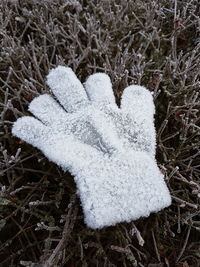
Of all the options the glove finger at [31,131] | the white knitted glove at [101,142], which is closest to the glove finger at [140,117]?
the white knitted glove at [101,142]

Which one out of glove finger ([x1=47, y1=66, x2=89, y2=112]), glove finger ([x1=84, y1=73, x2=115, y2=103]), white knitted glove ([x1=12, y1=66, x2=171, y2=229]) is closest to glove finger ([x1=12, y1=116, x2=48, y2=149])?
white knitted glove ([x1=12, y1=66, x2=171, y2=229])

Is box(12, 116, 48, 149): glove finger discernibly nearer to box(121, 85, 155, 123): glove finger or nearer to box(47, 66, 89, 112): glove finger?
box(47, 66, 89, 112): glove finger

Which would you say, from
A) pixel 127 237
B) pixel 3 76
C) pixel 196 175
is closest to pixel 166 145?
pixel 196 175

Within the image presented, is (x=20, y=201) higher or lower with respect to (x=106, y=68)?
lower

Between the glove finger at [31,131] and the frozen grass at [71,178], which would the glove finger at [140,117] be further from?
the glove finger at [31,131]

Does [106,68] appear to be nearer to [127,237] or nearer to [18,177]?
[18,177]

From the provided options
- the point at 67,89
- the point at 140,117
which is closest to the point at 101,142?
→ the point at 140,117
